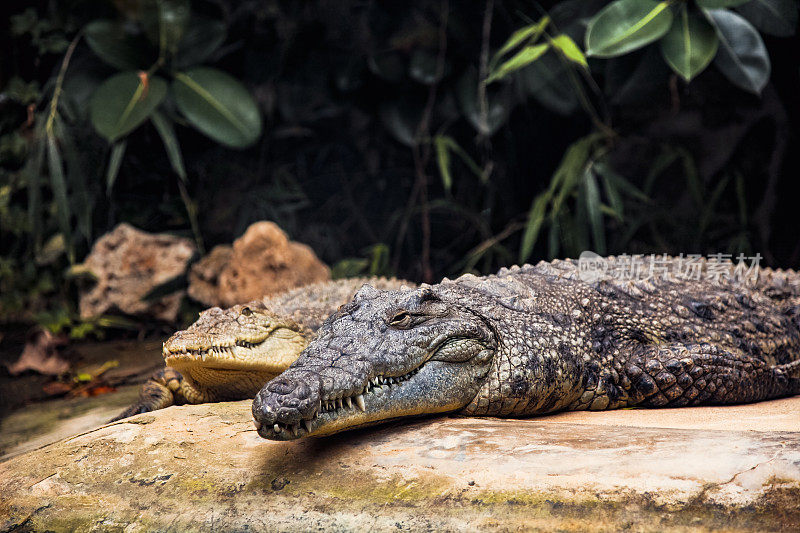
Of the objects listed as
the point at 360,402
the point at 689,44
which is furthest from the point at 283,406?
the point at 689,44

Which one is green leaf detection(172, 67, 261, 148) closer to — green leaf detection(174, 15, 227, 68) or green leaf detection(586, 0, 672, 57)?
green leaf detection(174, 15, 227, 68)

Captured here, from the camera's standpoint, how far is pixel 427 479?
6.78 feet

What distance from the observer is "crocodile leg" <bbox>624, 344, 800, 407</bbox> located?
9.51 ft

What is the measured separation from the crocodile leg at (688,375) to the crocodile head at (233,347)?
1.61 metres

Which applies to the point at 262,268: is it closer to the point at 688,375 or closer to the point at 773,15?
the point at 688,375

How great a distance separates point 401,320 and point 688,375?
130 cm

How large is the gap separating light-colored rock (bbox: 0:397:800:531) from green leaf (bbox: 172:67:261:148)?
A: 3.59 meters

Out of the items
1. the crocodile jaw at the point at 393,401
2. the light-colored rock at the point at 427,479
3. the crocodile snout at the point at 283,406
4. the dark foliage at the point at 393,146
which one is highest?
the dark foliage at the point at 393,146

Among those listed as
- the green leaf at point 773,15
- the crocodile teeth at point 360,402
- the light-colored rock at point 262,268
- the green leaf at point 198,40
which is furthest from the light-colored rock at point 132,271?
the green leaf at point 773,15

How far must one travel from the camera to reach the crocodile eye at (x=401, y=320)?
2.52m

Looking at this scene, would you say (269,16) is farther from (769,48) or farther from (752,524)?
(752,524)

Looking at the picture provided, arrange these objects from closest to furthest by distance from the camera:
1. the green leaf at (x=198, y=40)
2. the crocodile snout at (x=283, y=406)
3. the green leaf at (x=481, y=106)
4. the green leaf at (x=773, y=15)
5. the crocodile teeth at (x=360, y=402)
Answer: the crocodile snout at (x=283, y=406) < the crocodile teeth at (x=360, y=402) < the green leaf at (x=773, y=15) < the green leaf at (x=198, y=40) < the green leaf at (x=481, y=106)

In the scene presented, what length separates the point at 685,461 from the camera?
200 centimetres

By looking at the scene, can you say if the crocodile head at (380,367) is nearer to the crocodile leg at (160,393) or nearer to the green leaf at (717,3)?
the crocodile leg at (160,393)
